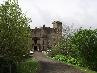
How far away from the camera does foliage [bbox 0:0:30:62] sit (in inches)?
1102

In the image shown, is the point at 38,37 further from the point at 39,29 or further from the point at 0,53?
the point at 0,53

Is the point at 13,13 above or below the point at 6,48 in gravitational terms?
above

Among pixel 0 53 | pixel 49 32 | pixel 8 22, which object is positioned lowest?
pixel 0 53

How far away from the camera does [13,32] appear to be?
92.7ft

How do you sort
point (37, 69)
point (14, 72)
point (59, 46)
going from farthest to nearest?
point (59, 46)
point (37, 69)
point (14, 72)

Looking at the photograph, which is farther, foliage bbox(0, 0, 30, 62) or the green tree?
the green tree

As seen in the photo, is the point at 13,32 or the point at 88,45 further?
the point at 88,45

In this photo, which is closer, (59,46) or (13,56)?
(13,56)

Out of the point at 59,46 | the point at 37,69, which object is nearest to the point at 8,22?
the point at 37,69

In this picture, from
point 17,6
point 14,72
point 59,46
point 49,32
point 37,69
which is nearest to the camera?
point 14,72

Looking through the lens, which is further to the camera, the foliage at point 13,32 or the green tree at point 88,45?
the green tree at point 88,45

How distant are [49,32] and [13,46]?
6433 cm

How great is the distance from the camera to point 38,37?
309ft

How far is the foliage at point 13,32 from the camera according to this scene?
28.0 meters
